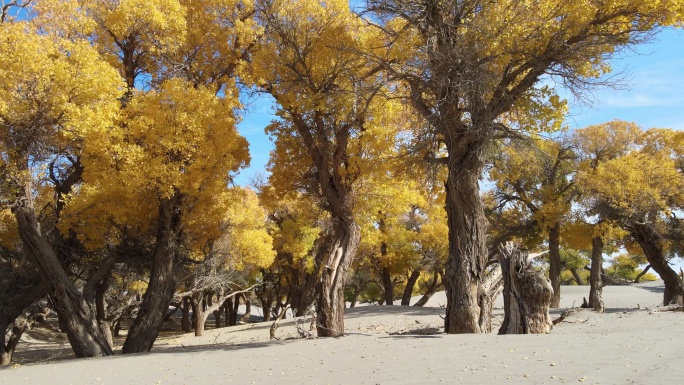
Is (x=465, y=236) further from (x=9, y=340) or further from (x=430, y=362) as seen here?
(x=9, y=340)

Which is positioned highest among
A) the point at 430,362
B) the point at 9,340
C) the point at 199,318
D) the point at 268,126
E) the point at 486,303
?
the point at 268,126

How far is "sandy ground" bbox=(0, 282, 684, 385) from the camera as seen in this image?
4.78m

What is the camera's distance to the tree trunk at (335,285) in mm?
10930

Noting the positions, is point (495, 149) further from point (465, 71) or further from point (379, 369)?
point (379, 369)

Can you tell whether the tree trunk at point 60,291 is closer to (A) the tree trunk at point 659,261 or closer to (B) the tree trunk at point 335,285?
(B) the tree trunk at point 335,285

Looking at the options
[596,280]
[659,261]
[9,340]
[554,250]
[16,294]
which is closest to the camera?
[16,294]

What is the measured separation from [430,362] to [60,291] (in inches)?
373

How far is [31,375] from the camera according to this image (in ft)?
27.0

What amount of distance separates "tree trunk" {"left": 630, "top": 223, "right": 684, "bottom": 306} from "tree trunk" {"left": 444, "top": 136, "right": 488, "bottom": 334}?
41.6ft

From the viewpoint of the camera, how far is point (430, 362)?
5859 mm

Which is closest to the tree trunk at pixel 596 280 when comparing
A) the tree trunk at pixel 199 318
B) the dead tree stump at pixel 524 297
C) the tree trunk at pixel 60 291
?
the dead tree stump at pixel 524 297

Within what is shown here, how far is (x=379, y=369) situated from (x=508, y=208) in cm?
1804

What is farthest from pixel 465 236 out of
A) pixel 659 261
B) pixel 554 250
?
pixel 659 261

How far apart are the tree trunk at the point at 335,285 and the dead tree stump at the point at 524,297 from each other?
3.64 meters
